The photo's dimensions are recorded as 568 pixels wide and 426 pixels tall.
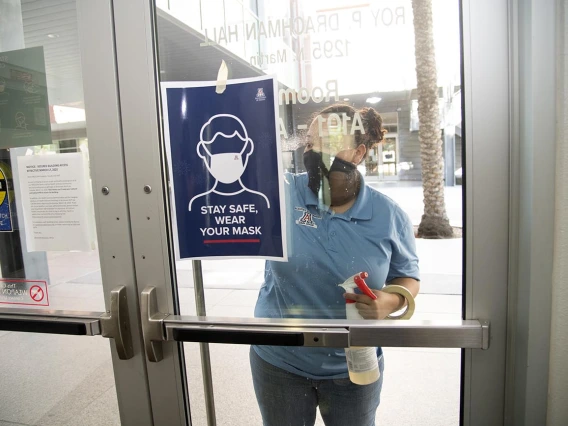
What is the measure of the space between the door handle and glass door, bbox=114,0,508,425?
10cm

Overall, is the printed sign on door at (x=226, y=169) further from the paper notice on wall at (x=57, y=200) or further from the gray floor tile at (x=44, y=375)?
the gray floor tile at (x=44, y=375)

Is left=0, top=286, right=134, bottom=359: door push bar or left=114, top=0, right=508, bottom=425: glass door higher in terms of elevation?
left=114, top=0, right=508, bottom=425: glass door

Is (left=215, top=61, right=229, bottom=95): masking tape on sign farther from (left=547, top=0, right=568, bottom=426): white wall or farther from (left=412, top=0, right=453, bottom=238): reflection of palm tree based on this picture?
(left=547, top=0, right=568, bottom=426): white wall

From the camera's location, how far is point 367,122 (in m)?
1.17

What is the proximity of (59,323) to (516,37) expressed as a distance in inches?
71.7

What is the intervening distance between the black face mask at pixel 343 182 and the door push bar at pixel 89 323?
33.5 inches

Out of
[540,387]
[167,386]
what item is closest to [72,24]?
[167,386]

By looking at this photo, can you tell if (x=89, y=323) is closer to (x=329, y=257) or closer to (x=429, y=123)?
(x=329, y=257)

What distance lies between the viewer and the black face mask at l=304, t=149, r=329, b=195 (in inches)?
47.6

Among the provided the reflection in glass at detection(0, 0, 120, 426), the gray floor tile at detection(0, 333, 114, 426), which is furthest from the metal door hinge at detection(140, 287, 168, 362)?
the gray floor tile at detection(0, 333, 114, 426)

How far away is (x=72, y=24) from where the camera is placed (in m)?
1.33

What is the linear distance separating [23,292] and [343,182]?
1420 mm

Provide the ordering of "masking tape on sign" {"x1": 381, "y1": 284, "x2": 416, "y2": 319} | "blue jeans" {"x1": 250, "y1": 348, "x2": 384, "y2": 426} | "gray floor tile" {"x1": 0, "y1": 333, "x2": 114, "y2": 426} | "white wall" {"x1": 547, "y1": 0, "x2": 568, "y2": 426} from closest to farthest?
"white wall" {"x1": 547, "y1": 0, "x2": 568, "y2": 426} → "masking tape on sign" {"x1": 381, "y1": 284, "x2": 416, "y2": 319} → "blue jeans" {"x1": 250, "y1": 348, "x2": 384, "y2": 426} → "gray floor tile" {"x1": 0, "y1": 333, "x2": 114, "y2": 426}

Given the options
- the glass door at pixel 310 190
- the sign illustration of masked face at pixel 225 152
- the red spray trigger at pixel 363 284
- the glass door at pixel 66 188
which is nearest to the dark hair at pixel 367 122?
the glass door at pixel 310 190
